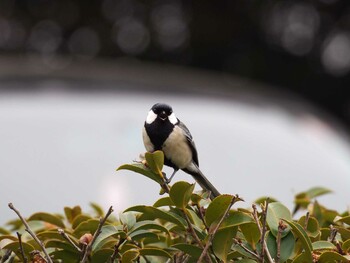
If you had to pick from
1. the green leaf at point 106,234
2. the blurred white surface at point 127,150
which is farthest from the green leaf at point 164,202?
the blurred white surface at point 127,150

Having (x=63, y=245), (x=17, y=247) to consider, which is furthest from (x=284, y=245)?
(x=17, y=247)

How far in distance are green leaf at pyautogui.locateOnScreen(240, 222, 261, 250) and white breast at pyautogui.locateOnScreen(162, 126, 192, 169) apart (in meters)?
0.86

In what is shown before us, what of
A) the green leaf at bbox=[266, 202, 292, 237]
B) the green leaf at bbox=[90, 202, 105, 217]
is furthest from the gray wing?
the green leaf at bbox=[266, 202, 292, 237]

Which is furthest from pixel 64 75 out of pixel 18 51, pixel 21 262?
pixel 18 51

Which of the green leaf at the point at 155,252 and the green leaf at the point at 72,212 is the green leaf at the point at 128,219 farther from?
the green leaf at the point at 72,212

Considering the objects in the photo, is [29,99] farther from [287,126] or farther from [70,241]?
[70,241]

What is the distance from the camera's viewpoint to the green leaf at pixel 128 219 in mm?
2301

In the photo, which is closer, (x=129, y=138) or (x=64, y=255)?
(x=64, y=255)

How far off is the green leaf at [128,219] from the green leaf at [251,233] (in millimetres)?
264

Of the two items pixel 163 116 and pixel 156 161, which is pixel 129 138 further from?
pixel 156 161

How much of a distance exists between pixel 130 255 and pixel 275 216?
0.36 m

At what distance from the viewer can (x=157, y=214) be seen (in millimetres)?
2285

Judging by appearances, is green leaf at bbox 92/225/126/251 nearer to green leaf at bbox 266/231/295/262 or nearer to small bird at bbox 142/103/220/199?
green leaf at bbox 266/231/295/262

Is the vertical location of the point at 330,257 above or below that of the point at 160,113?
below
